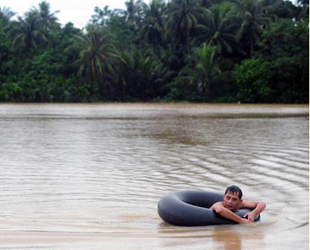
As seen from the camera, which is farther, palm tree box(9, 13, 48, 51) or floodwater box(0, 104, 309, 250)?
palm tree box(9, 13, 48, 51)

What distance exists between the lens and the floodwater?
4.49m

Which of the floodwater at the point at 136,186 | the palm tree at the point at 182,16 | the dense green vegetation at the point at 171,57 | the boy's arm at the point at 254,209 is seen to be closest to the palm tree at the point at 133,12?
the dense green vegetation at the point at 171,57

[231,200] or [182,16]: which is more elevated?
[182,16]

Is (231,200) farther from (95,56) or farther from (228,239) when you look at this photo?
(95,56)

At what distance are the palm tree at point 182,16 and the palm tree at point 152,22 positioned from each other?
4.92ft

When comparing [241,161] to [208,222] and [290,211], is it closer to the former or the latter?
[290,211]

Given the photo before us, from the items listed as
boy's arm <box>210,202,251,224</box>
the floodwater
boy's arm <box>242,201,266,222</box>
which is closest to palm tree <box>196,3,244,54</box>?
the floodwater

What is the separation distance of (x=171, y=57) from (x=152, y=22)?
3.71 metres

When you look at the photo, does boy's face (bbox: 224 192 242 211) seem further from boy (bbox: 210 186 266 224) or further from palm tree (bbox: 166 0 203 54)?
palm tree (bbox: 166 0 203 54)

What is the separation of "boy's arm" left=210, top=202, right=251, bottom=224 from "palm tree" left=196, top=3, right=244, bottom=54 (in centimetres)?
4547

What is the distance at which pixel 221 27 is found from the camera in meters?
50.7

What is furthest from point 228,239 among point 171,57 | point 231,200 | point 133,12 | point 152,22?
point 133,12

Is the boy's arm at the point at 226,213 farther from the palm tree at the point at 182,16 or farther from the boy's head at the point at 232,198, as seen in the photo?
the palm tree at the point at 182,16

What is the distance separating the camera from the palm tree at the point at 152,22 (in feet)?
181
